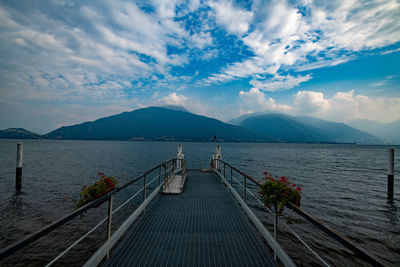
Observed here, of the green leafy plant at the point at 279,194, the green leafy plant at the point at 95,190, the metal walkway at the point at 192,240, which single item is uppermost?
the green leafy plant at the point at 279,194

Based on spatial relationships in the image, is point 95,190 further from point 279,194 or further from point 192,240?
point 279,194

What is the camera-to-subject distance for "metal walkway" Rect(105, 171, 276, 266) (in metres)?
3.40

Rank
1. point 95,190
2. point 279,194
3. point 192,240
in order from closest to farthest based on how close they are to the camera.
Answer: point 279,194 → point 192,240 → point 95,190

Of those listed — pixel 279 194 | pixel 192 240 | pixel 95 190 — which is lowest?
pixel 192 240

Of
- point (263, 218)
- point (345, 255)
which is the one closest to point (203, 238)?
point (345, 255)

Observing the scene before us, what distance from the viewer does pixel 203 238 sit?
4.16m

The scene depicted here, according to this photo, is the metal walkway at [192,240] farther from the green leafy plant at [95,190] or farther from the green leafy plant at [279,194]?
the green leafy plant at [95,190]

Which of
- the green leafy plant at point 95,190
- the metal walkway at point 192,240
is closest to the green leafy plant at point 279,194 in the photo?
the metal walkway at point 192,240

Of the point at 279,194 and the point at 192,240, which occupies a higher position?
the point at 279,194

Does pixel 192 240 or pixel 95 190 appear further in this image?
pixel 95 190

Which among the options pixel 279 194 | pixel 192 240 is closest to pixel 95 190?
pixel 192 240

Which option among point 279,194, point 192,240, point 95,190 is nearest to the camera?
point 279,194

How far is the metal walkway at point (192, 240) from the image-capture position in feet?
11.1

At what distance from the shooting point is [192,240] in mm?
4074
